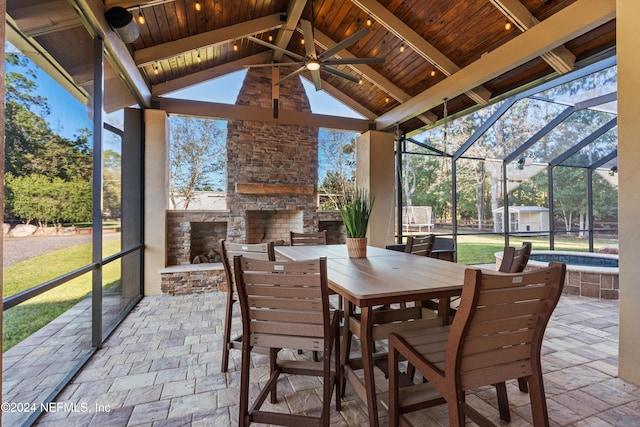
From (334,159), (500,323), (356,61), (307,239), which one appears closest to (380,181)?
(334,159)

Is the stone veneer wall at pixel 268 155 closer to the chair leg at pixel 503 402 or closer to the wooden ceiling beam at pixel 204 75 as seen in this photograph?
the wooden ceiling beam at pixel 204 75

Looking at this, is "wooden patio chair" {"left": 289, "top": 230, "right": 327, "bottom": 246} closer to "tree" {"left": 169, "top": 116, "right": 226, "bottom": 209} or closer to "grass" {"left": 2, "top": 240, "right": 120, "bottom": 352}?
"grass" {"left": 2, "top": 240, "right": 120, "bottom": 352}

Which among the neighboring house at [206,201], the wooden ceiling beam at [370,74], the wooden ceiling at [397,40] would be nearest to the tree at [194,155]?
the neighboring house at [206,201]

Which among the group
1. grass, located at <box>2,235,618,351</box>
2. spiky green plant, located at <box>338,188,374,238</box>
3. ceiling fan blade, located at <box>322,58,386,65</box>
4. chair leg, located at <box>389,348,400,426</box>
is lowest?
chair leg, located at <box>389,348,400,426</box>

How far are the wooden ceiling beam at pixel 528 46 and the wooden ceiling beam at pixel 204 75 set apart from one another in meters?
3.08

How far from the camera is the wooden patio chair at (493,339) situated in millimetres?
1098

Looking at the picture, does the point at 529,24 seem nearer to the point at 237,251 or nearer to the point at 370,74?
the point at 370,74

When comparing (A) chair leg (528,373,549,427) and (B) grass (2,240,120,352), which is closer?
(A) chair leg (528,373,549,427)

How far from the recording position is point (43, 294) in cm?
185

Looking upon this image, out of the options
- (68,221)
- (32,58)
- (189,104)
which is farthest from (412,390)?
(189,104)

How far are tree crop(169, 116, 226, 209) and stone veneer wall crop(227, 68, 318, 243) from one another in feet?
0.88

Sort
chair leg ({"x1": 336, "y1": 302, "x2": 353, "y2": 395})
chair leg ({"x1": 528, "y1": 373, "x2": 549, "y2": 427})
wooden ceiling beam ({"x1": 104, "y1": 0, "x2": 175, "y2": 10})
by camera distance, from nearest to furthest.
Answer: chair leg ({"x1": 528, "y1": 373, "x2": 549, "y2": 427}) < chair leg ({"x1": 336, "y1": 302, "x2": 353, "y2": 395}) < wooden ceiling beam ({"x1": 104, "y1": 0, "x2": 175, "y2": 10})

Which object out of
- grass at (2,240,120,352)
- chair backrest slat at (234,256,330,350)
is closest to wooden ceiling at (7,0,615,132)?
grass at (2,240,120,352)

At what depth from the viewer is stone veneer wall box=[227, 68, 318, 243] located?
533cm
